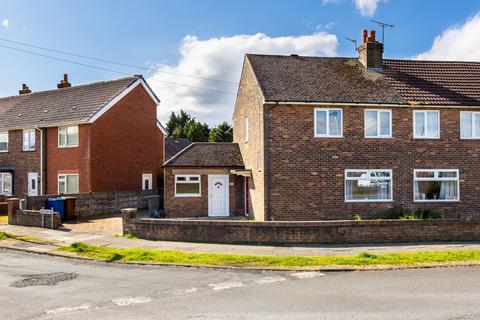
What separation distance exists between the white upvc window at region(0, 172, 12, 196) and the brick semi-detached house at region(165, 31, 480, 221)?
18.2 meters

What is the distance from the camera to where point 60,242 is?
52.4 ft

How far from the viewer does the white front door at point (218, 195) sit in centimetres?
2298

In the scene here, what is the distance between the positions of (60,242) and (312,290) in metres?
9.98

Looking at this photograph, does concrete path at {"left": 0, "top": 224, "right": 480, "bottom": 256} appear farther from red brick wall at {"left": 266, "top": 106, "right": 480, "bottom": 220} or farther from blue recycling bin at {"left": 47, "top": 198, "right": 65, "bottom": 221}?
blue recycling bin at {"left": 47, "top": 198, "right": 65, "bottom": 221}

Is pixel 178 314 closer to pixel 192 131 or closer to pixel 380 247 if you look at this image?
pixel 380 247

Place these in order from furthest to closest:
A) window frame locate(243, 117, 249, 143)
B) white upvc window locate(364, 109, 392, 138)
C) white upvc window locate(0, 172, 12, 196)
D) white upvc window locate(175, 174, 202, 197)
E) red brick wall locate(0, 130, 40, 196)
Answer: white upvc window locate(0, 172, 12, 196), red brick wall locate(0, 130, 40, 196), window frame locate(243, 117, 249, 143), white upvc window locate(175, 174, 202, 197), white upvc window locate(364, 109, 392, 138)

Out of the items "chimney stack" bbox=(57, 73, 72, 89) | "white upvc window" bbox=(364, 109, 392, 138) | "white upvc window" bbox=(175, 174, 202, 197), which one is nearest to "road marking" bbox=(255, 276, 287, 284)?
"white upvc window" bbox=(364, 109, 392, 138)

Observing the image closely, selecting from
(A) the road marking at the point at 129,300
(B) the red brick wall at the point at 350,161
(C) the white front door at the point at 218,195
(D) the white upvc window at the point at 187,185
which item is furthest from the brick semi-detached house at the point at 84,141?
(A) the road marking at the point at 129,300

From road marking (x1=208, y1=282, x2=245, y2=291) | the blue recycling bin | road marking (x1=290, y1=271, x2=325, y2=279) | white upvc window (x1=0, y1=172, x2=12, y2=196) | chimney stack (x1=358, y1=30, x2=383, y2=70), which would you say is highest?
chimney stack (x1=358, y1=30, x2=383, y2=70)

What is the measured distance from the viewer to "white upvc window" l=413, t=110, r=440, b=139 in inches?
775

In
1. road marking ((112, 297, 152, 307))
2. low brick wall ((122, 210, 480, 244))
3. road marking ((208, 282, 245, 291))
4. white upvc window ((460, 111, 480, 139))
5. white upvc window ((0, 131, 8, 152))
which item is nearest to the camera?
road marking ((112, 297, 152, 307))

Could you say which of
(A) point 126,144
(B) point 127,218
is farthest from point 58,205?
(A) point 126,144

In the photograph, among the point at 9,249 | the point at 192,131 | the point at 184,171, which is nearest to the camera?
the point at 9,249

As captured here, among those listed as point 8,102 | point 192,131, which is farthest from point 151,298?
point 192,131
